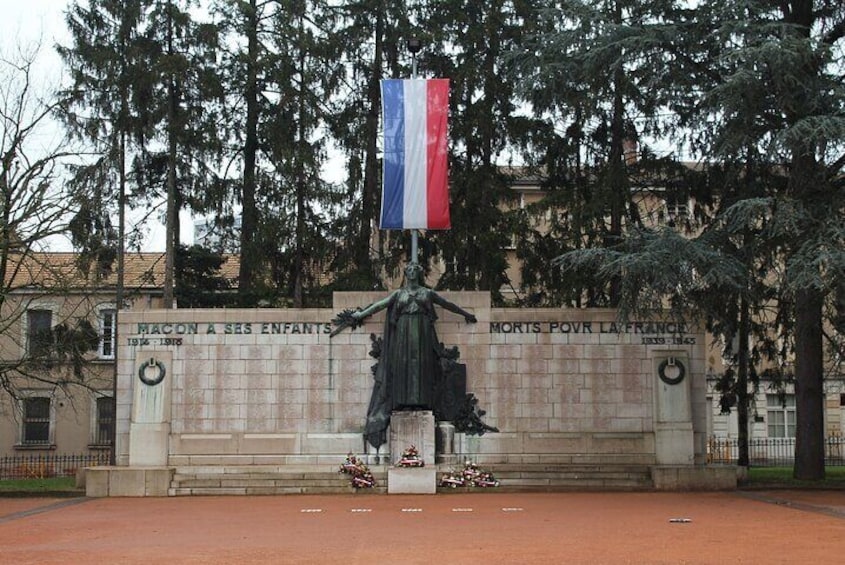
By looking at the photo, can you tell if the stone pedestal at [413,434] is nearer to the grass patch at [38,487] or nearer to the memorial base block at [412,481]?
the memorial base block at [412,481]

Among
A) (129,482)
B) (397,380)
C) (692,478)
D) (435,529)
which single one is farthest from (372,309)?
(435,529)

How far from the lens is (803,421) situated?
24656 mm

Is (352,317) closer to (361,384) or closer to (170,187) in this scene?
(361,384)

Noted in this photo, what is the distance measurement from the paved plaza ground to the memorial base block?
0.54 meters

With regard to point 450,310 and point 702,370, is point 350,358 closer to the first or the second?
point 450,310

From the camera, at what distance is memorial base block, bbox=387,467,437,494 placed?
2119 centimetres

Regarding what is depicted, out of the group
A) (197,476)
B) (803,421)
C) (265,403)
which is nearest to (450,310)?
(265,403)

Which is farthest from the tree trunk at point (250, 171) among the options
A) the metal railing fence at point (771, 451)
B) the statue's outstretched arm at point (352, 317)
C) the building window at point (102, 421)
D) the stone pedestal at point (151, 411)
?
the metal railing fence at point (771, 451)

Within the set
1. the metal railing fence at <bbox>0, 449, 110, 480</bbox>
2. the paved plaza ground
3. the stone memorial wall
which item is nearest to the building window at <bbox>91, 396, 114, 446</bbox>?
the metal railing fence at <bbox>0, 449, 110, 480</bbox>

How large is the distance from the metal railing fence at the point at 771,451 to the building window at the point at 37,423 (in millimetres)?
24628

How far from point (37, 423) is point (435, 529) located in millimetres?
30344

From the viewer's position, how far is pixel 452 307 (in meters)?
23.0

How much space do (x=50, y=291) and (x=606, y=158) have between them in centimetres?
1497

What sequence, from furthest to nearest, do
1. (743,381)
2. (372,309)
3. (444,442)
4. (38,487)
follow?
(743,381), (38,487), (372,309), (444,442)
